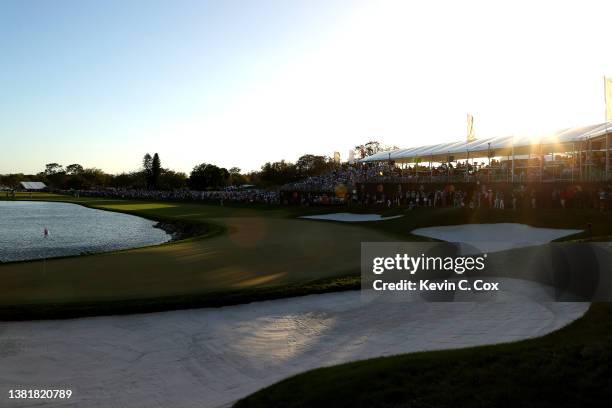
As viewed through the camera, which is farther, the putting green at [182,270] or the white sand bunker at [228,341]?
the putting green at [182,270]

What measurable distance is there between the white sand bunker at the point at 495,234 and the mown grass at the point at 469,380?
522 inches

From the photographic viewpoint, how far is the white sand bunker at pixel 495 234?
20731mm

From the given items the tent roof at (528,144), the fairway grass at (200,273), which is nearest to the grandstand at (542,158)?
the tent roof at (528,144)

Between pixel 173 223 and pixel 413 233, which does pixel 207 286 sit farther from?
pixel 173 223

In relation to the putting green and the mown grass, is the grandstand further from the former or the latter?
the mown grass

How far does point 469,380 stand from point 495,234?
766 inches

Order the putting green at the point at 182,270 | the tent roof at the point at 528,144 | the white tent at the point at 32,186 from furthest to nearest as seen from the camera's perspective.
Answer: the white tent at the point at 32,186 → the tent roof at the point at 528,144 → the putting green at the point at 182,270

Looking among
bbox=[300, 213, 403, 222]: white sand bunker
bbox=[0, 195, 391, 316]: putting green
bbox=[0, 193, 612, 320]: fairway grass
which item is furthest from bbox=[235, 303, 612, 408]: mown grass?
bbox=[300, 213, 403, 222]: white sand bunker

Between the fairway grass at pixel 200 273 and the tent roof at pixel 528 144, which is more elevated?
the tent roof at pixel 528 144

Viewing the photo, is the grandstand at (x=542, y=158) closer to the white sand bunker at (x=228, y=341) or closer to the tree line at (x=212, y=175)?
the white sand bunker at (x=228, y=341)

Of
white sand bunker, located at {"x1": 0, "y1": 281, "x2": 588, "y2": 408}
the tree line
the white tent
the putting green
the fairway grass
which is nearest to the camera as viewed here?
white sand bunker, located at {"x1": 0, "y1": 281, "x2": 588, "y2": 408}

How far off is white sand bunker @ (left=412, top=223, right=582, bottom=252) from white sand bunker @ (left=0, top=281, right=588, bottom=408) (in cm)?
969

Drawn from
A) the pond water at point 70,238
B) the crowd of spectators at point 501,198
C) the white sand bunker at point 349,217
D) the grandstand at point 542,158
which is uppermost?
the grandstand at point 542,158

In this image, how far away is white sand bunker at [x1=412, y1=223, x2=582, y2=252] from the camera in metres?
20.7
